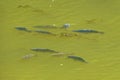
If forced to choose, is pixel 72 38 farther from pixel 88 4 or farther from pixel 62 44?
pixel 88 4

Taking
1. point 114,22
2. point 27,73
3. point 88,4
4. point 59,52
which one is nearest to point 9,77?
point 27,73

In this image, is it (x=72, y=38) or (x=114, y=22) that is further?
(x=114, y=22)

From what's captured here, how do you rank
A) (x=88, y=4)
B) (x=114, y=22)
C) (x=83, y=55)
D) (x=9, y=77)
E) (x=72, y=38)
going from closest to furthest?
1. (x=9, y=77)
2. (x=83, y=55)
3. (x=72, y=38)
4. (x=114, y=22)
5. (x=88, y=4)

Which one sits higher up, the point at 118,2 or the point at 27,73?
the point at 118,2

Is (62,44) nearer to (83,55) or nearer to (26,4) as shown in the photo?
(83,55)

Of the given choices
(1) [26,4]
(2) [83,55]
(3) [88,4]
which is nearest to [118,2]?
(3) [88,4]

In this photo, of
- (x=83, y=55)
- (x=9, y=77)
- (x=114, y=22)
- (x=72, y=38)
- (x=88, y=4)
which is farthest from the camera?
(x=88, y=4)
